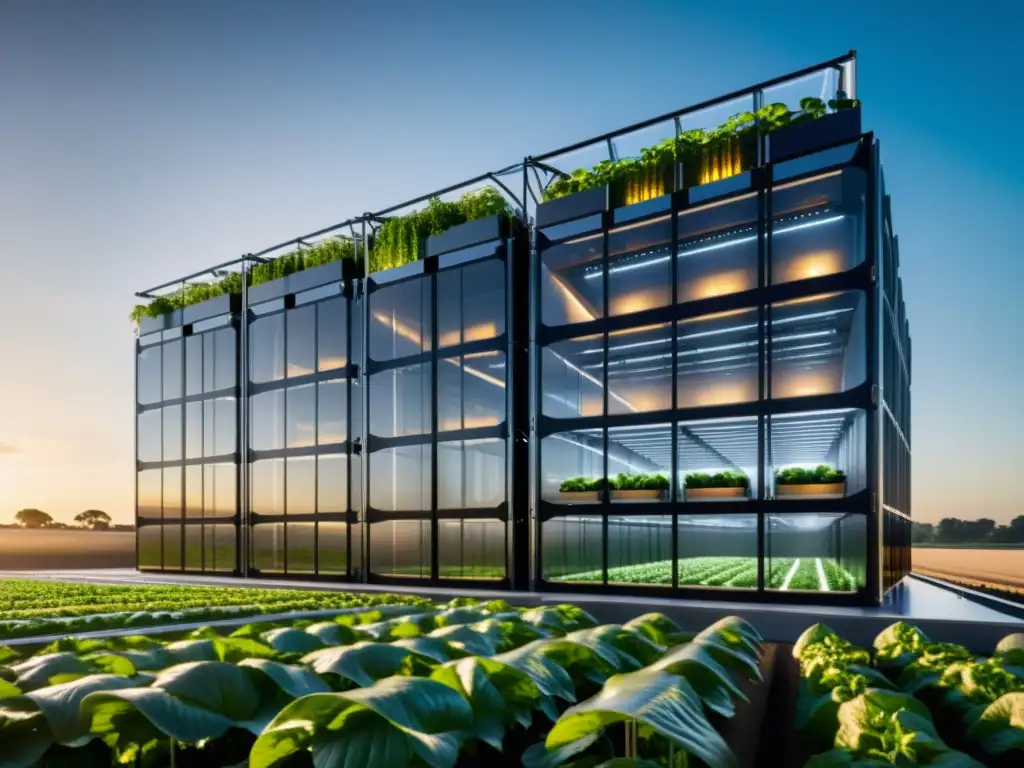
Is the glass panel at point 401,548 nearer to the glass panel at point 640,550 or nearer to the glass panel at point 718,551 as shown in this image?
A: the glass panel at point 640,550

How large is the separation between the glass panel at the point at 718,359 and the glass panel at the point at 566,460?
2.71 metres

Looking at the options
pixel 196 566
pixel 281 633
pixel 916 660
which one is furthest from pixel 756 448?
pixel 196 566

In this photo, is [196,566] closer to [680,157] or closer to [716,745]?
[680,157]

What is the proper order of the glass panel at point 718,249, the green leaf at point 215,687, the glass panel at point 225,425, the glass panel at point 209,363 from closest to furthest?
the green leaf at point 215,687 < the glass panel at point 718,249 < the glass panel at point 225,425 < the glass panel at point 209,363

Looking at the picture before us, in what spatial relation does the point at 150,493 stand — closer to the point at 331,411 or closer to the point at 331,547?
the point at 331,547

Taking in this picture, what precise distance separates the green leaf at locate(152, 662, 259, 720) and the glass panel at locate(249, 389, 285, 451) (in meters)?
23.8

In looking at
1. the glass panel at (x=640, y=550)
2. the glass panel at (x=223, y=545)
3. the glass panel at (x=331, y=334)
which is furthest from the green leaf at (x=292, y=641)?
the glass panel at (x=223, y=545)

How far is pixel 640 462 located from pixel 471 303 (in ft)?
19.8

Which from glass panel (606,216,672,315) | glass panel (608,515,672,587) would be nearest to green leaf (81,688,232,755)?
glass panel (608,515,672,587)

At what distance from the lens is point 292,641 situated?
14.1 feet

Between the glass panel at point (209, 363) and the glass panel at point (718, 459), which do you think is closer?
the glass panel at point (718, 459)

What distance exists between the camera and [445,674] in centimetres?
291

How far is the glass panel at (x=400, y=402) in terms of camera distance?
72.4ft

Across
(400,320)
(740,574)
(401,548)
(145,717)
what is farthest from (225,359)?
(145,717)
